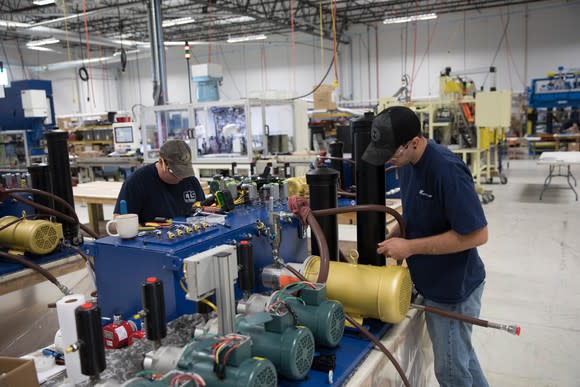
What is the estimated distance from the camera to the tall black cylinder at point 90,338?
3.28ft

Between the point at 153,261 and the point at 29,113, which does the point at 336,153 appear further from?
the point at 29,113

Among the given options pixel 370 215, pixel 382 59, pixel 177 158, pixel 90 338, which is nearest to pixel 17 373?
pixel 90 338

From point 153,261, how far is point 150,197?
1.19 m

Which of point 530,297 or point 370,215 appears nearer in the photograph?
point 370,215

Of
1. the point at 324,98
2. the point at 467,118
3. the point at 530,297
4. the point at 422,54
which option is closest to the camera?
the point at 530,297

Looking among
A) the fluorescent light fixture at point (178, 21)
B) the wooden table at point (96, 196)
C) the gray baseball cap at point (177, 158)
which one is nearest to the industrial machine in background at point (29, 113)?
the wooden table at point (96, 196)

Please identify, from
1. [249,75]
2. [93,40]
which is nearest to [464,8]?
[249,75]

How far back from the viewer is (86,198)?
446cm

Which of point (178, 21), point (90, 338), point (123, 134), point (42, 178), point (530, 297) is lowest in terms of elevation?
point (530, 297)

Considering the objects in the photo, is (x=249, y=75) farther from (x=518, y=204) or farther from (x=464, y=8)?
(x=518, y=204)

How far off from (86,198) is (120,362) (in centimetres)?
363

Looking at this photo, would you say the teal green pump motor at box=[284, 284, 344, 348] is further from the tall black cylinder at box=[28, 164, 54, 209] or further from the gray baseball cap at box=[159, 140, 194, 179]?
the tall black cylinder at box=[28, 164, 54, 209]

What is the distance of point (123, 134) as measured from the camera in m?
7.83

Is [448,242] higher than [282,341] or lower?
higher
